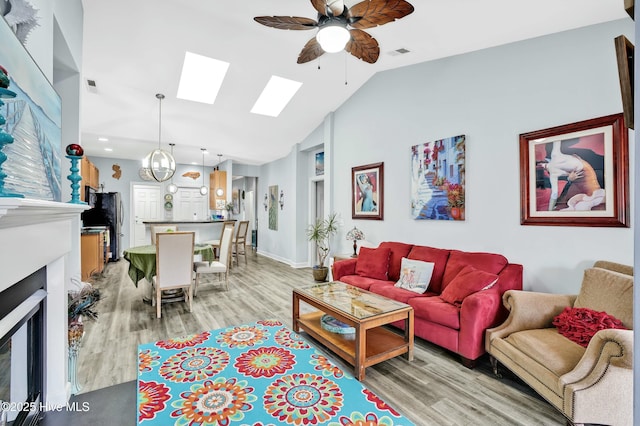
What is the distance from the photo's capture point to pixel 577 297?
2400 mm

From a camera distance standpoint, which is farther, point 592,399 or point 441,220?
point 441,220

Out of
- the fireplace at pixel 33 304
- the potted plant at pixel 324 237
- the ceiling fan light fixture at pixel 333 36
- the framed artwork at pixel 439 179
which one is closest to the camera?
the fireplace at pixel 33 304

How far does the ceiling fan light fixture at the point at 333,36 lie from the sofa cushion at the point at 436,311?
2.36 metres

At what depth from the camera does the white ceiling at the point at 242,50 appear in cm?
276

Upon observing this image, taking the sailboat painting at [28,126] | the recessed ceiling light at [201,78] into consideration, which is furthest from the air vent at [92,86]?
the sailboat painting at [28,126]

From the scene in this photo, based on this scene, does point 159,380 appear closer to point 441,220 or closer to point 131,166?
point 441,220

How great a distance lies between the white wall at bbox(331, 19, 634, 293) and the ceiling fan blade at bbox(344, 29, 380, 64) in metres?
1.34

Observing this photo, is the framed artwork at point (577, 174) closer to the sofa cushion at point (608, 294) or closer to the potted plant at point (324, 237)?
the sofa cushion at point (608, 294)

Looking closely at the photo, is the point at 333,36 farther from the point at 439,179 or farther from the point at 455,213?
the point at 455,213

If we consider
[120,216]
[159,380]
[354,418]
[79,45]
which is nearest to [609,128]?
[354,418]

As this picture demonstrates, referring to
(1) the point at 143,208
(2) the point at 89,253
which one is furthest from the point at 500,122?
(1) the point at 143,208

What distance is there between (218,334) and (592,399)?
298 cm

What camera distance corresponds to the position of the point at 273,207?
320 inches

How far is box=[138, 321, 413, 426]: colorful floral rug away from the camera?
195cm
